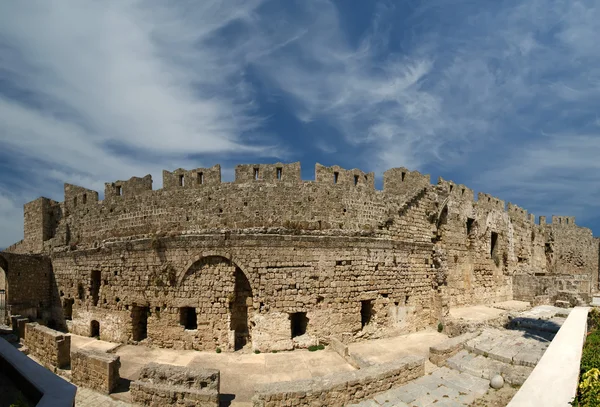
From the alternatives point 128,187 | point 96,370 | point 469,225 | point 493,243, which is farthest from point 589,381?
point 493,243

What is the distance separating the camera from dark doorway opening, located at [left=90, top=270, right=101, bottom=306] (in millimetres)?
14750

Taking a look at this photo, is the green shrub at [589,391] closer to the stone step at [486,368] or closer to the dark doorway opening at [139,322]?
the stone step at [486,368]

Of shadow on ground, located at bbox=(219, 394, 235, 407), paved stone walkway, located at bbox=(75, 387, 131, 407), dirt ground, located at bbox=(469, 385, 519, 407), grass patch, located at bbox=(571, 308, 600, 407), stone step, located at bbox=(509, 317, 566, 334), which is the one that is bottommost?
shadow on ground, located at bbox=(219, 394, 235, 407)

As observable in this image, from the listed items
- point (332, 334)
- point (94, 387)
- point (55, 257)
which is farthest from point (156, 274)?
point (55, 257)

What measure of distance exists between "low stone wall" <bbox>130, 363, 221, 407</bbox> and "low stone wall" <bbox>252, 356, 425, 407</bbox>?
1.18m

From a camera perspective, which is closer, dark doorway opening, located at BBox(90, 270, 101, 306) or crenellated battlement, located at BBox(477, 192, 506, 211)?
dark doorway opening, located at BBox(90, 270, 101, 306)

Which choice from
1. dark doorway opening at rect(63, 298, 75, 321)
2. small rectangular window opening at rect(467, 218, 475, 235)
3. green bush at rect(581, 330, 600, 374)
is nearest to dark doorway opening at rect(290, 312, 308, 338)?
green bush at rect(581, 330, 600, 374)

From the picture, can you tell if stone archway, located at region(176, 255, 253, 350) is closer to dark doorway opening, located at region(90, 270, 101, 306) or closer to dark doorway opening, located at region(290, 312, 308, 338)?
dark doorway opening, located at region(290, 312, 308, 338)

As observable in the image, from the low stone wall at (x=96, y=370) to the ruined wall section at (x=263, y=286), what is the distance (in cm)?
306

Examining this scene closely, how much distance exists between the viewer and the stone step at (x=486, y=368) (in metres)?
7.40

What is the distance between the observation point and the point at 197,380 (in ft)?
24.7

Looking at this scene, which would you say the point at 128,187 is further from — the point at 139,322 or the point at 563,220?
the point at 563,220

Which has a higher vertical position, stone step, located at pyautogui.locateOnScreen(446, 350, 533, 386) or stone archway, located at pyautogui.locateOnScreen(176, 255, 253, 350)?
stone archway, located at pyautogui.locateOnScreen(176, 255, 253, 350)

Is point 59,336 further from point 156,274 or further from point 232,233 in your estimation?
point 232,233
